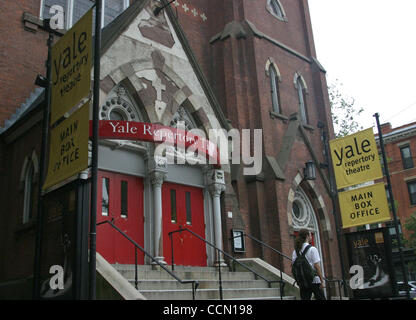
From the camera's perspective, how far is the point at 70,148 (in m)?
8.41

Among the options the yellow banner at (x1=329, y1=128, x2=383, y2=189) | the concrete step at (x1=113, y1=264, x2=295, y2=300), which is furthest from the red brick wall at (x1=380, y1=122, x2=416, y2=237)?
the concrete step at (x1=113, y1=264, x2=295, y2=300)

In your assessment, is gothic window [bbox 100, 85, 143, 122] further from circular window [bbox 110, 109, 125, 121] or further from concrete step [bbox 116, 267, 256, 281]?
concrete step [bbox 116, 267, 256, 281]

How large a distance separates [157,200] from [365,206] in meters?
6.25

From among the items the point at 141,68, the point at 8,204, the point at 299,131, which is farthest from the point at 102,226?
the point at 299,131

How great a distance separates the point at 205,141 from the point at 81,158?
21.3ft

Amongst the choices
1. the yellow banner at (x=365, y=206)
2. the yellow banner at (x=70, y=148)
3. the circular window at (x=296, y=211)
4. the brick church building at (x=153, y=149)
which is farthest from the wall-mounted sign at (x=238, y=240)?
the yellow banner at (x=70, y=148)

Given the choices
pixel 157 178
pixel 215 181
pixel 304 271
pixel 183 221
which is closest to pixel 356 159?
pixel 215 181

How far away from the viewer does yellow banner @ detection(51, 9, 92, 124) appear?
854 centimetres

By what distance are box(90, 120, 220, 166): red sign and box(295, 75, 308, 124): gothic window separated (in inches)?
407

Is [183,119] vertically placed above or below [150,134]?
above

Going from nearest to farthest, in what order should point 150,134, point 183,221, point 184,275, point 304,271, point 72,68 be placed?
point 304,271 → point 72,68 → point 184,275 → point 150,134 → point 183,221

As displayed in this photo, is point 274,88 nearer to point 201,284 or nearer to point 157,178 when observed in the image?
point 157,178

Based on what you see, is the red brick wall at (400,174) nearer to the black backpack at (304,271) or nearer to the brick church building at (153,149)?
the brick church building at (153,149)
